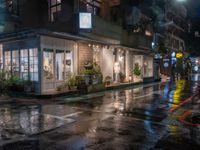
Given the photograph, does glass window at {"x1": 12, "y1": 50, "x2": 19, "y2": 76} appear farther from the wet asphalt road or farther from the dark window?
the dark window

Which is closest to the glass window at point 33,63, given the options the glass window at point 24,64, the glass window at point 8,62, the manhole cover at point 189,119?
the glass window at point 24,64

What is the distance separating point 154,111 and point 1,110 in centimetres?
680

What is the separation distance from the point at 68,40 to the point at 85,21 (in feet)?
7.73

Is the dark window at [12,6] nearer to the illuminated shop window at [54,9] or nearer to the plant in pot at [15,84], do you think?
the illuminated shop window at [54,9]

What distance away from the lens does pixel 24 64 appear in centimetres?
1647

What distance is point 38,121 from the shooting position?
8.63m

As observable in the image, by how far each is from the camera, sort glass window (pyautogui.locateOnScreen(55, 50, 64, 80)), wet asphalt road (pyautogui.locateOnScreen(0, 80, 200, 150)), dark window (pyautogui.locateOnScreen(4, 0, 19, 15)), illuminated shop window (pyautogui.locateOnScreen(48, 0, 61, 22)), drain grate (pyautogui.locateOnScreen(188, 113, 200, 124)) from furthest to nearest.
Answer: dark window (pyautogui.locateOnScreen(4, 0, 19, 15)), illuminated shop window (pyautogui.locateOnScreen(48, 0, 61, 22)), glass window (pyautogui.locateOnScreen(55, 50, 64, 80)), drain grate (pyautogui.locateOnScreen(188, 113, 200, 124)), wet asphalt road (pyautogui.locateOnScreen(0, 80, 200, 150))

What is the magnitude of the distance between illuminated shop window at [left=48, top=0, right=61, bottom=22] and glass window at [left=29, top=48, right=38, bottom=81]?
5.61 metres

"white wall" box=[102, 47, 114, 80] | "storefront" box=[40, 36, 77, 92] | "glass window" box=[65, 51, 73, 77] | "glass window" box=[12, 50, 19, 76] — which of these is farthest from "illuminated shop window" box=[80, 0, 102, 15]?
"glass window" box=[12, 50, 19, 76]

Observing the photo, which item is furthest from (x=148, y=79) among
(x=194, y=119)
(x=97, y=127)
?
(x=97, y=127)

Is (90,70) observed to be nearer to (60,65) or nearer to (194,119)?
(60,65)

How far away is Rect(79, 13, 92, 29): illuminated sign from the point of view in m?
18.3

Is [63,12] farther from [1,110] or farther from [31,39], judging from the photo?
[1,110]

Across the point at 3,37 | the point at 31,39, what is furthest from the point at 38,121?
the point at 3,37
